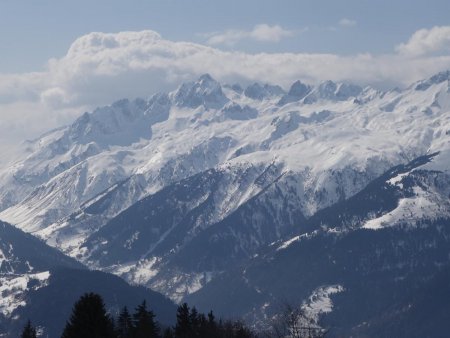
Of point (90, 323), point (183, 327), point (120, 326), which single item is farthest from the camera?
point (120, 326)

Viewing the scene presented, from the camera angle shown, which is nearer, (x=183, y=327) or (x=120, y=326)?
(x=183, y=327)

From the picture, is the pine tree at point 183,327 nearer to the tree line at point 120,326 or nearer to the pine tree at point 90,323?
the tree line at point 120,326

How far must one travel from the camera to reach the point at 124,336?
534 ft

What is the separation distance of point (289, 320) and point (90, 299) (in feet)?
103

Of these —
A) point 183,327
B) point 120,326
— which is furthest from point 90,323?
point 120,326

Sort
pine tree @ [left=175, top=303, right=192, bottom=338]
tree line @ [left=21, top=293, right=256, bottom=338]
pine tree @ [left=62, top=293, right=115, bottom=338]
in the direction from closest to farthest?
pine tree @ [left=62, top=293, right=115, bottom=338], tree line @ [left=21, top=293, right=256, bottom=338], pine tree @ [left=175, top=303, right=192, bottom=338]

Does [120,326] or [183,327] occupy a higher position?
[120,326]

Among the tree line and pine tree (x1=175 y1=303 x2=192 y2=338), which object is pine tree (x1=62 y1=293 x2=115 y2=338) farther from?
pine tree (x1=175 y1=303 x2=192 y2=338)

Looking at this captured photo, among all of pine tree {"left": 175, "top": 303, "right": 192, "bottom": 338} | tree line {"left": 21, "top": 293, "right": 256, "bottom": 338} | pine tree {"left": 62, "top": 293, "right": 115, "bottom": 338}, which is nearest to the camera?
pine tree {"left": 62, "top": 293, "right": 115, "bottom": 338}

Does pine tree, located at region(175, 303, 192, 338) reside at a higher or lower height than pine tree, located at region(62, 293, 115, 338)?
lower

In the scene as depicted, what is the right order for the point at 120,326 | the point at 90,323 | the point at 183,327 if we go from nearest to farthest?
the point at 90,323, the point at 183,327, the point at 120,326

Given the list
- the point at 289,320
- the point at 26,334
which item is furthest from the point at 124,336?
the point at 289,320

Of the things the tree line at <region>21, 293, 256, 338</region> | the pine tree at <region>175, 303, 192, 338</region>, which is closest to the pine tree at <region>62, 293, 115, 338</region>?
the tree line at <region>21, 293, 256, 338</region>

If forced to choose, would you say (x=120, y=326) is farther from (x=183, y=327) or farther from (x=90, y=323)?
(x=90, y=323)
